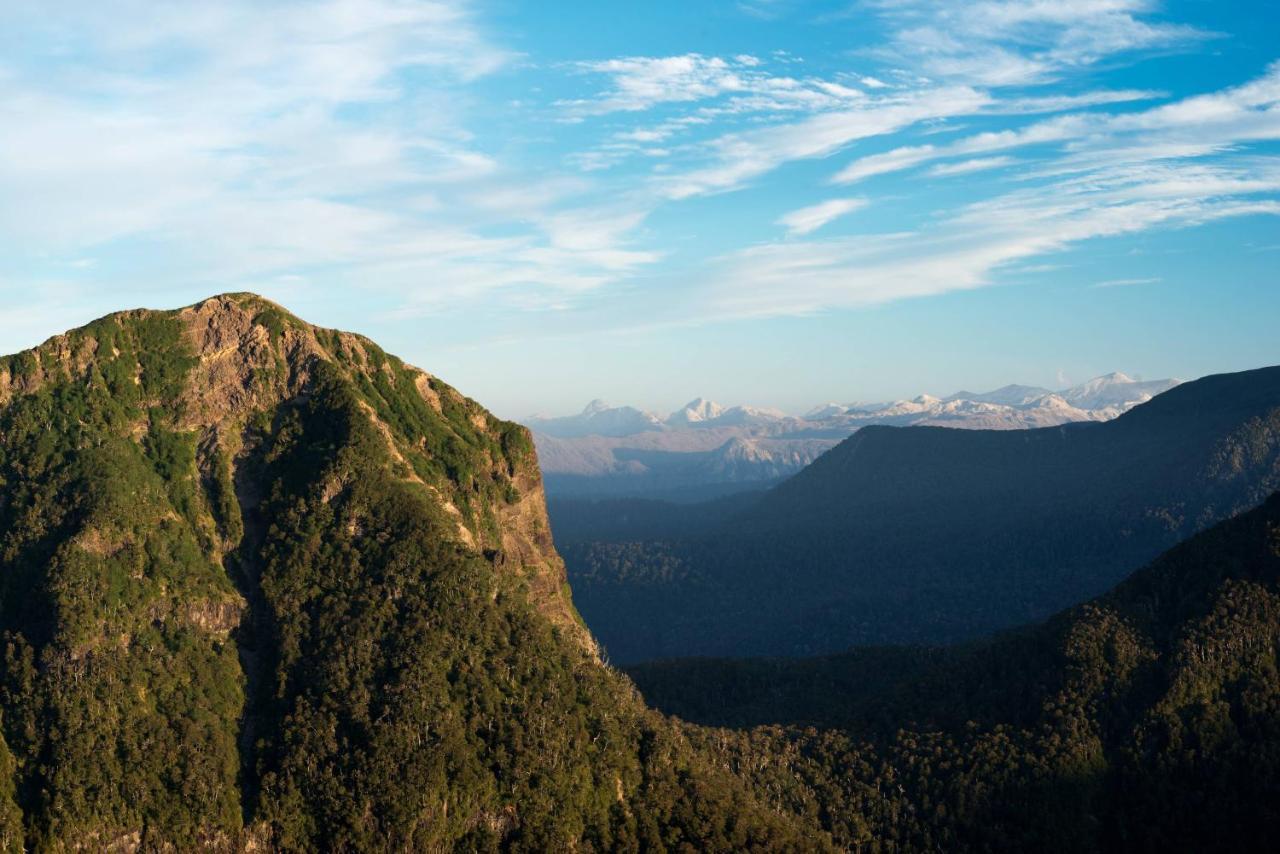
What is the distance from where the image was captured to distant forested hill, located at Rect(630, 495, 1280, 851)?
152625 mm

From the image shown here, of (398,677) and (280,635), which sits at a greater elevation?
(280,635)

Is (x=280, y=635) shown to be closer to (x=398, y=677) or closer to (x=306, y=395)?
(x=398, y=677)

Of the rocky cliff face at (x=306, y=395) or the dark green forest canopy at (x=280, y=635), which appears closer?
the dark green forest canopy at (x=280, y=635)

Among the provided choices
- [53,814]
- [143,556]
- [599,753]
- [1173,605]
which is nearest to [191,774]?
[53,814]

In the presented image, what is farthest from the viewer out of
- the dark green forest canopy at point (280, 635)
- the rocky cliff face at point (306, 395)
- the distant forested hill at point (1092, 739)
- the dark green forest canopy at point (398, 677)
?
the rocky cliff face at point (306, 395)

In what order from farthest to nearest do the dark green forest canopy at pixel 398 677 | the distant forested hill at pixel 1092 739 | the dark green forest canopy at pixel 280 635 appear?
the distant forested hill at pixel 1092 739 < the dark green forest canopy at pixel 398 677 < the dark green forest canopy at pixel 280 635

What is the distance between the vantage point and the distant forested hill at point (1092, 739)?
153 metres

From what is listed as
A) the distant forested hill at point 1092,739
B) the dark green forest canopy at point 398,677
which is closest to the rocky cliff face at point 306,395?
the dark green forest canopy at point 398,677

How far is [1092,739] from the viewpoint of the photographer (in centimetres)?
15950

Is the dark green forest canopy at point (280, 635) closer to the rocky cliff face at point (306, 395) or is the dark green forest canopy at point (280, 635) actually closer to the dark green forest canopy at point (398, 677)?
the dark green forest canopy at point (398, 677)

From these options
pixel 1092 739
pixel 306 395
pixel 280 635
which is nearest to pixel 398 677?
pixel 280 635

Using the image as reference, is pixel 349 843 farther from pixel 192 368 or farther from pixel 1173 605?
pixel 1173 605

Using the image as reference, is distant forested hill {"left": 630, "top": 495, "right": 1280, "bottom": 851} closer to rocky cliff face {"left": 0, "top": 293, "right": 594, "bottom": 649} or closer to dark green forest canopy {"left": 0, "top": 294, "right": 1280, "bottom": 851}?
dark green forest canopy {"left": 0, "top": 294, "right": 1280, "bottom": 851}

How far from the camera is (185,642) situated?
142 metres
